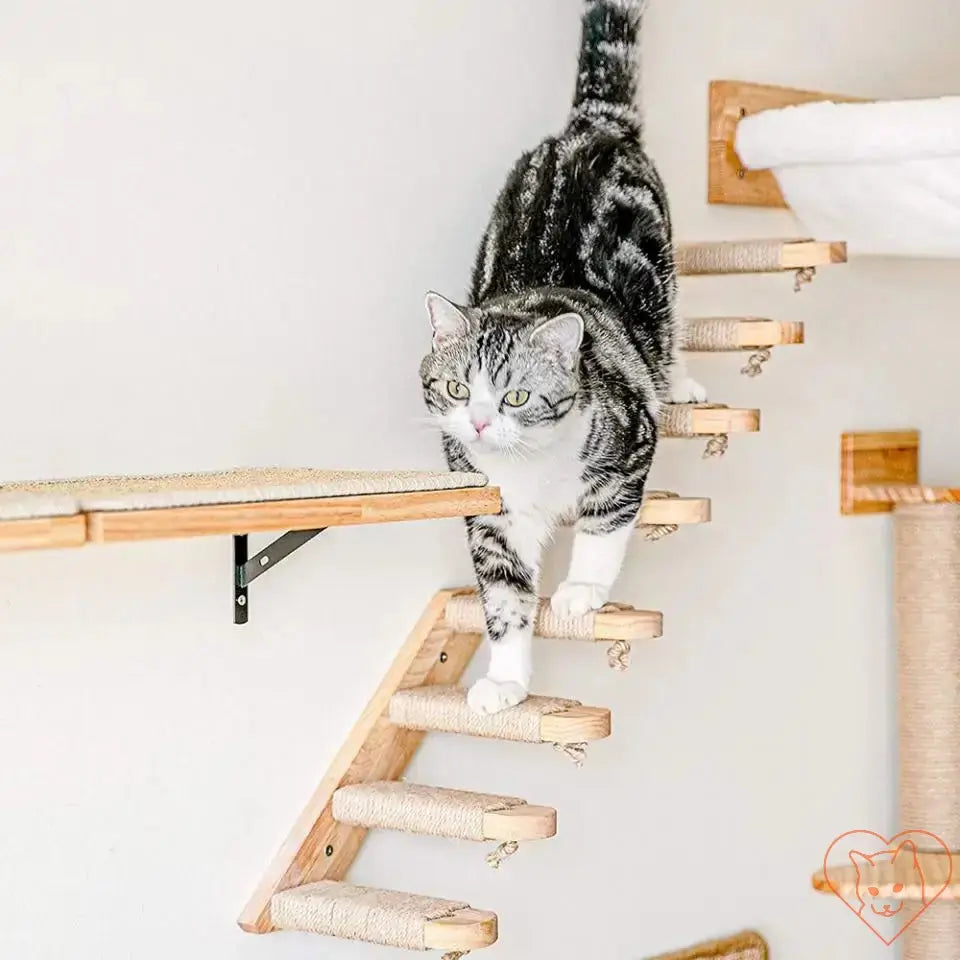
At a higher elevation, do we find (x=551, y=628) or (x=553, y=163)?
(x=553, y=163)

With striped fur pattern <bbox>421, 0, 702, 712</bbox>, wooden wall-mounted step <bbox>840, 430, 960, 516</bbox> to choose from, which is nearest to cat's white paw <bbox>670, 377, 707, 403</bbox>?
striped fur pattern <bbox>421, 0, 702, 712</bbox>

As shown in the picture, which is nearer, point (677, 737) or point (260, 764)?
point (260, 764)

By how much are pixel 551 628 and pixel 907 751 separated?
0.95m

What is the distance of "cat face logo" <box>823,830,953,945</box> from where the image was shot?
8.13ft

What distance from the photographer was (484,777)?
221cm

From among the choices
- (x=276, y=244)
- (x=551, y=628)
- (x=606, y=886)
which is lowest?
(x=606, y=886)

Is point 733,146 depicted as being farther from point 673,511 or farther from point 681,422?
point 673,511

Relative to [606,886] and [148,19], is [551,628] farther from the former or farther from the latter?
[148,19]

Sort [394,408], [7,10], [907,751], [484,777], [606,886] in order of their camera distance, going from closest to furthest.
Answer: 1. [7,10]
2. [394,408]
3. [484,777]
4. [606,886]
5. [907,751]

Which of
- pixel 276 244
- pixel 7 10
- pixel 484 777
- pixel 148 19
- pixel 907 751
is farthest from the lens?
pixel 907 751

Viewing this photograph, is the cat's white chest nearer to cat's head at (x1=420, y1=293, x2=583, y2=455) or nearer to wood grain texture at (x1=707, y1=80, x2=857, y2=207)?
cat's head at (x1=420, y1=293, x2=583, y2=455)

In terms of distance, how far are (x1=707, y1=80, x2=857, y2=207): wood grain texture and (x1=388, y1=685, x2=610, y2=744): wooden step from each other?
91cm

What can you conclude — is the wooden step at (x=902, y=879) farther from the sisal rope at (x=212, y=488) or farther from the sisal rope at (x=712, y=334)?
the sisal rope at (x=212, y=488)

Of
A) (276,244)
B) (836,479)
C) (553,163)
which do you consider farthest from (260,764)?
(836,479)
